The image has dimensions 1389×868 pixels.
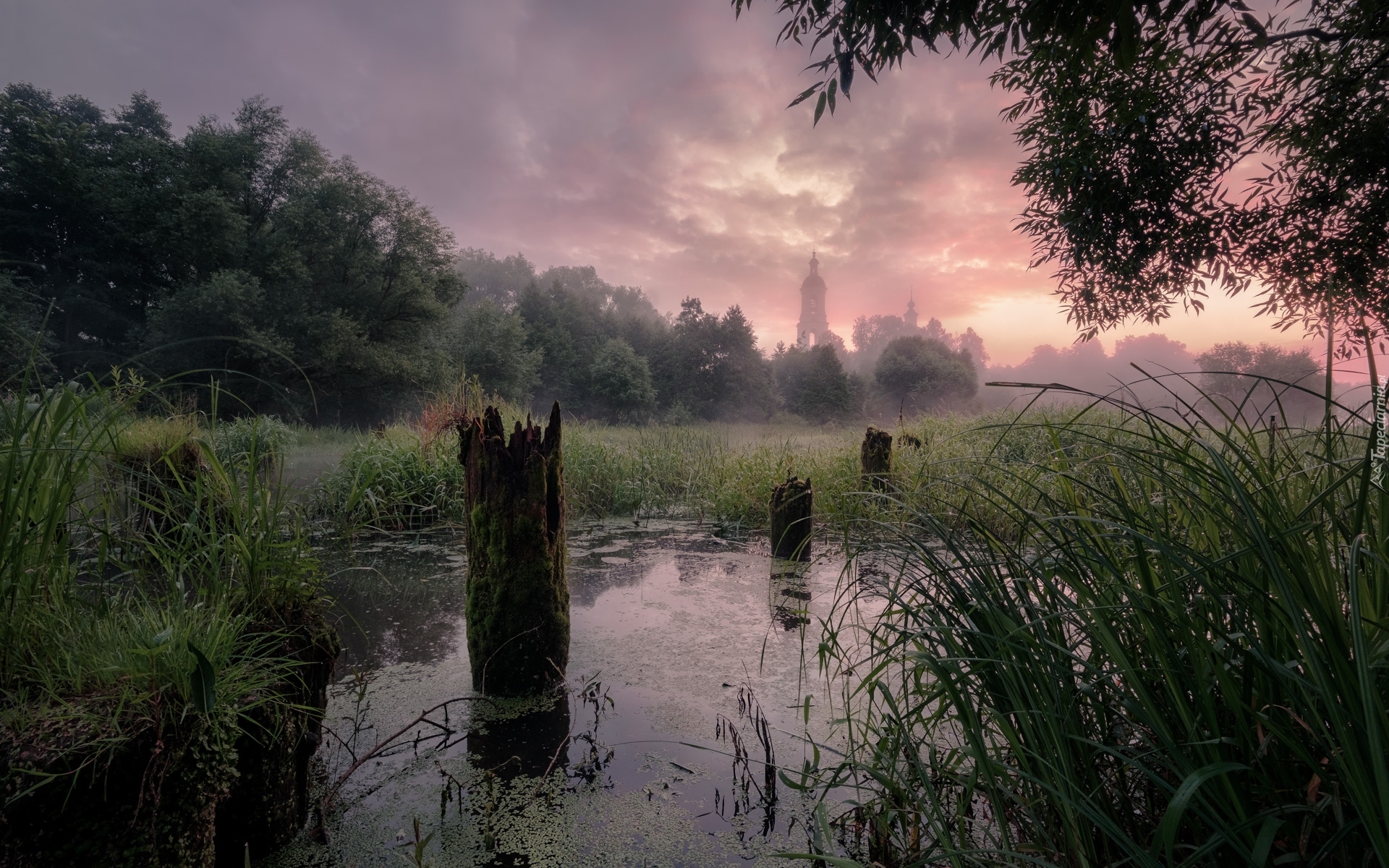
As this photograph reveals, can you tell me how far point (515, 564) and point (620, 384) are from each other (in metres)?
27.3

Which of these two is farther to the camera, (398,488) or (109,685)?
(398,488)

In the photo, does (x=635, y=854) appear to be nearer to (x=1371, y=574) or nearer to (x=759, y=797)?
(x=759, y=797)

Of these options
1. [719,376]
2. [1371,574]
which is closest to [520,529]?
[1371,574]

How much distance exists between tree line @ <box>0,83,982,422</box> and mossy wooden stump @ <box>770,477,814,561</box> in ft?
39.4

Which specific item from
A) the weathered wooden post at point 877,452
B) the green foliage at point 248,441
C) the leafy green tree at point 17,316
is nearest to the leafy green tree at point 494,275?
the leafy green tree at point 17,316

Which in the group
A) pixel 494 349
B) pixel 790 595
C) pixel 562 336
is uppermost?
pixel 562 336

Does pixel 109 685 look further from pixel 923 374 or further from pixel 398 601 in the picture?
pixel 923 374

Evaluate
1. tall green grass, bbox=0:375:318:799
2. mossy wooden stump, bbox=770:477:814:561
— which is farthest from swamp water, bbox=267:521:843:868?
mossy wooden stump, bbox=770:477:814:561

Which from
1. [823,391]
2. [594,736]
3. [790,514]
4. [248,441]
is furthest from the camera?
[823,391]

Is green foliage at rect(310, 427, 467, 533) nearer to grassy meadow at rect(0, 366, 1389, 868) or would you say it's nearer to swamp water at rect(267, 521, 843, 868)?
swamp water at rect(267, 521, 843, 868)

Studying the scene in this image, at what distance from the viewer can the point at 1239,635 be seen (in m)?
0.91

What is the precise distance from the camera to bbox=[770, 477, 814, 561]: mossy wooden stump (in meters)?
4.36

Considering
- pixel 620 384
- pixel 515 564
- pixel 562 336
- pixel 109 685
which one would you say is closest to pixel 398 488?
pixel 515 564

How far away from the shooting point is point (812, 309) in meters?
114
